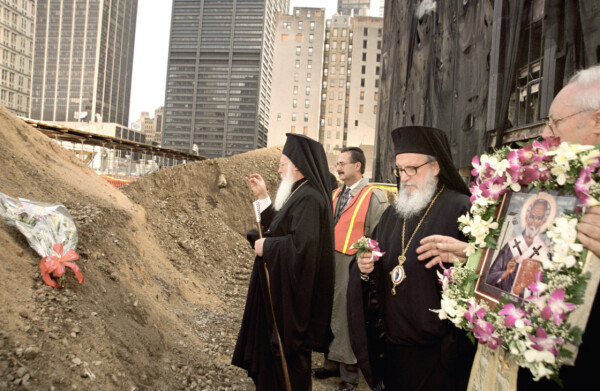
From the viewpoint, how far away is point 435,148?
8.02 feet

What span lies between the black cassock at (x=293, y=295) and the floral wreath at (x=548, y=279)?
5.54 ft

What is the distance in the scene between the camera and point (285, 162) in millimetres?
3688

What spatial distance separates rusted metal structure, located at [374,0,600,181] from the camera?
22.5ft

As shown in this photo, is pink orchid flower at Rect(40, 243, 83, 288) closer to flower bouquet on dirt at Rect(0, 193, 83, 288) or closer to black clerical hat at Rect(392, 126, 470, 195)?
flower bouquet on dirt at Rect(0, 193, 83, 288)

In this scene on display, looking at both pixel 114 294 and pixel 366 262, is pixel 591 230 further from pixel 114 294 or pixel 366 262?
pixel 114 294

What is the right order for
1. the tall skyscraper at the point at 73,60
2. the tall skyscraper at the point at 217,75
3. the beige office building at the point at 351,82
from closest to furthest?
the beige office building at the point at 351,82, the tall skyscraper at the point at 217,75, the tall skyscraper at the point at 73,60

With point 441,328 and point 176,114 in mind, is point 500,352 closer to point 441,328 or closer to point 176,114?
point 441,328

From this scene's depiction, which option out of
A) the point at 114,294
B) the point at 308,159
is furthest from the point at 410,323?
the point at 114,294

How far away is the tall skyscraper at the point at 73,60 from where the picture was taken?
151 m

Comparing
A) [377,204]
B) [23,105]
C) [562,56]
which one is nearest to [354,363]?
[377,204]

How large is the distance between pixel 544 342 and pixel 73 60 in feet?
601

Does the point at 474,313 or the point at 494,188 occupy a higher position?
the point at 494,188

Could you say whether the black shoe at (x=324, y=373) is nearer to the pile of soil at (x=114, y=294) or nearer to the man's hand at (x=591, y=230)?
the pile of soil at (x=114, y=294)

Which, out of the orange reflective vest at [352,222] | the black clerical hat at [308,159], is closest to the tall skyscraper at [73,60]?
the orange reflective vest at [352,222]
